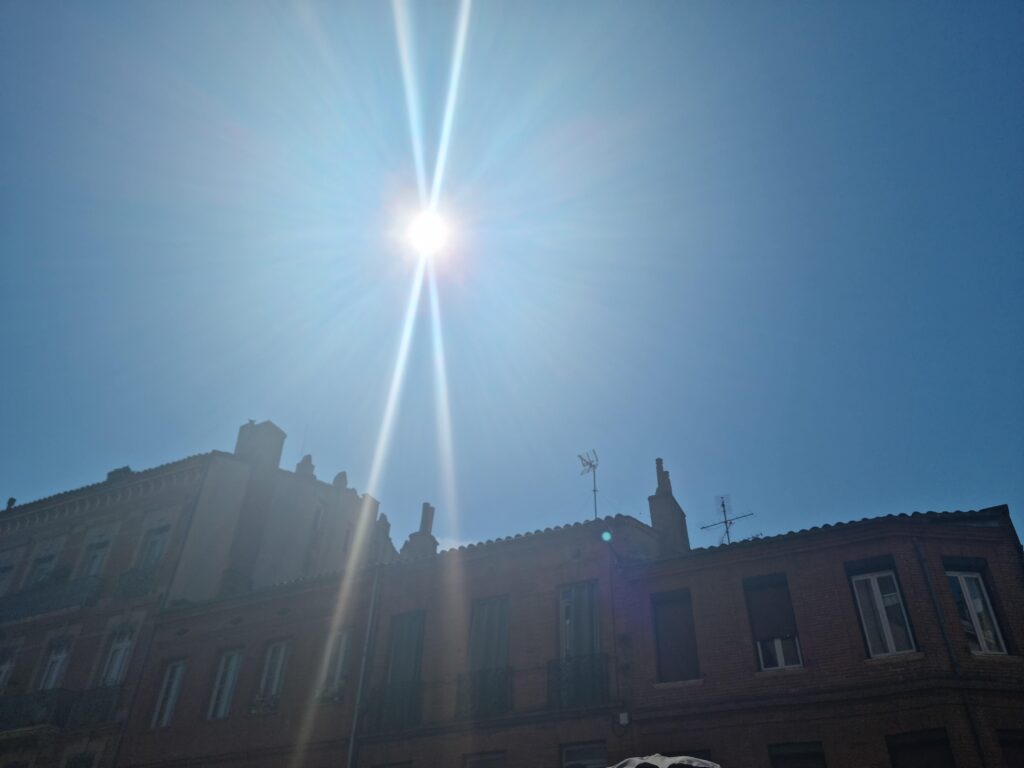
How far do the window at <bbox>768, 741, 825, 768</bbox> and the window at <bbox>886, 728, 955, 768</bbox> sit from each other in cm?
137

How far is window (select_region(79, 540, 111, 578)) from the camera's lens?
30469 millimetres

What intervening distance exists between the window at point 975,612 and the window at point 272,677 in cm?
1803

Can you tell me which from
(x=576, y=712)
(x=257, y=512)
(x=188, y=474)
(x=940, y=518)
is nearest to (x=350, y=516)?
(x=257, y=512)

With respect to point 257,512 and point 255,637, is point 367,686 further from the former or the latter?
point 257,512

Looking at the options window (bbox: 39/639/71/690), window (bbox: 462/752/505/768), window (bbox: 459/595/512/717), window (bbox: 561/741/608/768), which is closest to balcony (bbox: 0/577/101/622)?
window (bbox: 39/639/71/690)

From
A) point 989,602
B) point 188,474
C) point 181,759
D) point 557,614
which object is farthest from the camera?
point 188,474

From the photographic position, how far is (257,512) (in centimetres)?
3056

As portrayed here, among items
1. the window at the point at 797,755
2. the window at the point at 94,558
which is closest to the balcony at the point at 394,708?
the window at the point at 797,755

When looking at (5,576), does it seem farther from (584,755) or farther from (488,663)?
(584,755)

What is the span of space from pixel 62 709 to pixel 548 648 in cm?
1745

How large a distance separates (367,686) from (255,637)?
4.91 m

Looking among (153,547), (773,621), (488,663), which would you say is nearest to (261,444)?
(153,547)

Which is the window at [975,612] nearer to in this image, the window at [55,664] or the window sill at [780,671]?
the window sill at [780,671]

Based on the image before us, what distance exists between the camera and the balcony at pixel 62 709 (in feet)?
84.4
